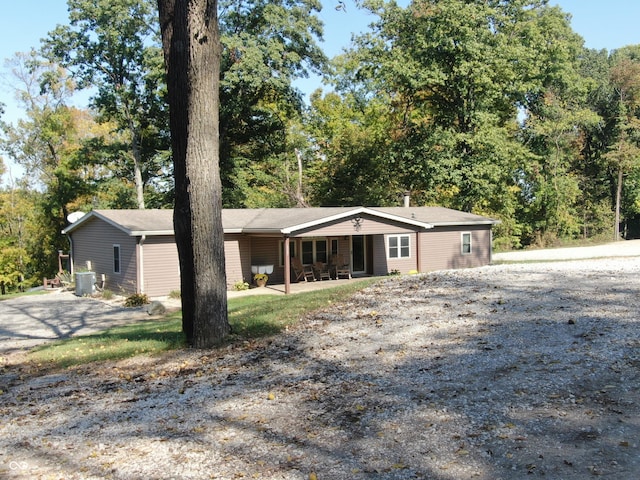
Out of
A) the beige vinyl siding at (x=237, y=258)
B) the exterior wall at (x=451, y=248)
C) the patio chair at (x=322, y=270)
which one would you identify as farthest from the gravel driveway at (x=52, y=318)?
the exterior wall at (x=451, y=248)

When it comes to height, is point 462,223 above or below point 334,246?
above

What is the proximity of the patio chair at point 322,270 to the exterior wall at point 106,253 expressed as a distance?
7554 mm

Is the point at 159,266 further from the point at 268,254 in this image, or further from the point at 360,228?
the point at 360,228

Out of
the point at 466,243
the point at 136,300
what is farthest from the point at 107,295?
the point at 466,243

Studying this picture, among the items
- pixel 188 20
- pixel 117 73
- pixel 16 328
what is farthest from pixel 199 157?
pixel 117 73

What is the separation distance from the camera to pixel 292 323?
9.41m

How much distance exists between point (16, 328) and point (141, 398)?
10.6 meters

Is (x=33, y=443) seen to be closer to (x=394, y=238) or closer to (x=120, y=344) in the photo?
(x=120, y=344)

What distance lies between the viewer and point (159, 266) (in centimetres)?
2050

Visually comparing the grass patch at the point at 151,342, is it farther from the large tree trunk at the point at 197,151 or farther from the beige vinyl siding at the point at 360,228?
the beige vinyl siding at the point at 360,228

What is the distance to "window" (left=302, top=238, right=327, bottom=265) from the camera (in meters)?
24.5

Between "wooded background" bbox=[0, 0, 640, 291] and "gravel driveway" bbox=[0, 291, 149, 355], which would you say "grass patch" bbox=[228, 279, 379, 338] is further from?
"wooded background" bbox=[0, 0, 640, 291]

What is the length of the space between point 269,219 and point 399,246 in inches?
247

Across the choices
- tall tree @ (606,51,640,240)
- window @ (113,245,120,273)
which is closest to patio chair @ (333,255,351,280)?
window @ (113,245,120,273)
